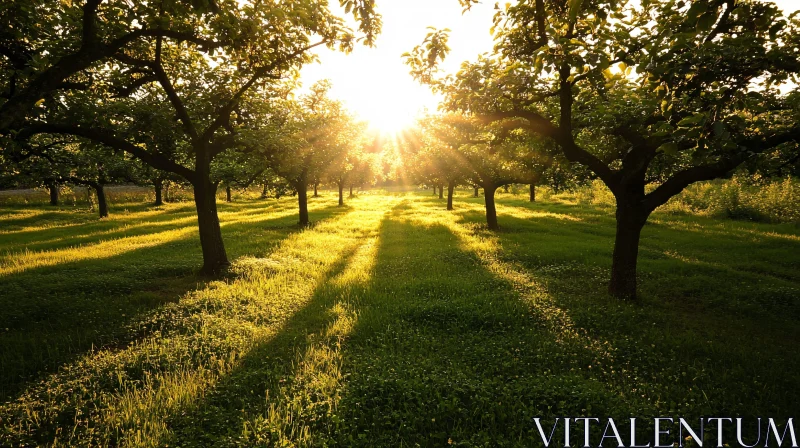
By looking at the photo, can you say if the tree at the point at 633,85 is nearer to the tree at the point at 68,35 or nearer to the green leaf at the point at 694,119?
the green leaf at the point at 694,119

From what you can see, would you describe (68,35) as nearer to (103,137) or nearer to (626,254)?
(103,137)

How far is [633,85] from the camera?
1095cm

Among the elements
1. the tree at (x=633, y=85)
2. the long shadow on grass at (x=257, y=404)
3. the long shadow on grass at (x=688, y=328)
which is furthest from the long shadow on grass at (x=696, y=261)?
the long shadow on grass at (x=257, y=404)

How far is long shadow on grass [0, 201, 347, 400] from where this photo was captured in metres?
6.89

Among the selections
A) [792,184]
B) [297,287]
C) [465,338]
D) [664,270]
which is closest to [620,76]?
[465,338]

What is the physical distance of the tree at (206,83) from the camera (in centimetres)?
904

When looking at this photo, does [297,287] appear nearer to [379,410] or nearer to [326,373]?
[326,373]

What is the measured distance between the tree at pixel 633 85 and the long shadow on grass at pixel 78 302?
→ 9.51 m

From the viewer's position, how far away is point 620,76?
504 centimetres

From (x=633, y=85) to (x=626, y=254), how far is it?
5415 millimetres

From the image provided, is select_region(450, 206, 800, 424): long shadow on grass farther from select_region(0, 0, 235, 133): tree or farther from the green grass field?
select_region(0, 0, 235, 133): tree

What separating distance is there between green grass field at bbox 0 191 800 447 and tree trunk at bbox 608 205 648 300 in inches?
20.7

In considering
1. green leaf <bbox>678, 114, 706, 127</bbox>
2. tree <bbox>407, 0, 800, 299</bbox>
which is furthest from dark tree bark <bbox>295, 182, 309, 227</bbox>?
green leaf <bbox>678, 114, 706, 127</bbox>

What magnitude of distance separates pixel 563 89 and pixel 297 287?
32.4ft
